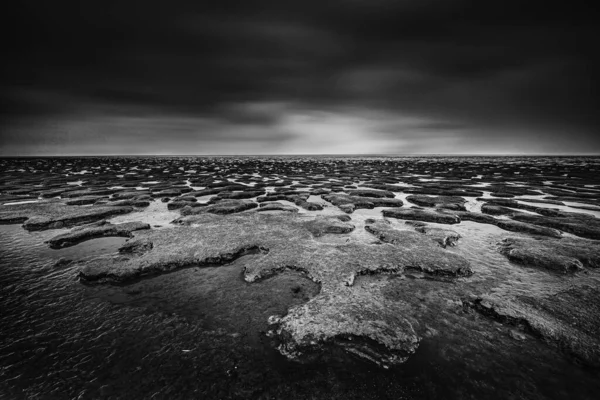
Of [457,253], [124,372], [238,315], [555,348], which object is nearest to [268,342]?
[238,315]

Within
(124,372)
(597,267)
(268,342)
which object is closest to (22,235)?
(124,372)

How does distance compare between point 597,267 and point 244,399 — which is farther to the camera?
point 597,267

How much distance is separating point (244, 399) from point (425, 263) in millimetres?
4280

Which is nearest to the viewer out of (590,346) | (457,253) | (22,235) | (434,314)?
(590,346)

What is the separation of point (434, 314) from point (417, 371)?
4.00ft

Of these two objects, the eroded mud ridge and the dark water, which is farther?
the eroded mud ridge

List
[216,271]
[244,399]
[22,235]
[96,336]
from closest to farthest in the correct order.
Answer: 1. [244,399]
2. [96,336]
3. [216,271]
4. [22,235]

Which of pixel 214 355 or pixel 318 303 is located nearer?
pixel 214 355

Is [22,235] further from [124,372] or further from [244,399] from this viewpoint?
[244,399]

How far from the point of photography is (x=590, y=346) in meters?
3.13

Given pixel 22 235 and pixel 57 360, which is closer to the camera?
pixel 57 360

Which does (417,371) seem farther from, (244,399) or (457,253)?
(457,253)

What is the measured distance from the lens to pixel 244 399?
2527mm

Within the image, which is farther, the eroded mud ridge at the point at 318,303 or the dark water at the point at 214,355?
the eroded mud ridge at the point at 318,303
